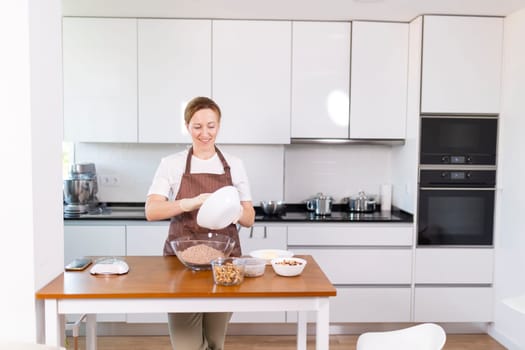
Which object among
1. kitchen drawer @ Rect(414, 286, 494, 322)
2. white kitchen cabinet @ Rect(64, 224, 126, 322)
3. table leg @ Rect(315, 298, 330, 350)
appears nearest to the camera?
table leg @ Rect(315, 298, 330, 350)

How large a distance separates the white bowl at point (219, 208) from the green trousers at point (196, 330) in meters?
0.49

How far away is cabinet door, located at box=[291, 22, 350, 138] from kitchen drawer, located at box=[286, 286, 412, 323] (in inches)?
47.2

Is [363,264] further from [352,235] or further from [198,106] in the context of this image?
[198,106]

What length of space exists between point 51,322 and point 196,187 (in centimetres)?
84

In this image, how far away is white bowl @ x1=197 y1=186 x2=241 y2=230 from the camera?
1.75 meters

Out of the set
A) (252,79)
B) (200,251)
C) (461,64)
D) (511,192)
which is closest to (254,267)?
(200,251)

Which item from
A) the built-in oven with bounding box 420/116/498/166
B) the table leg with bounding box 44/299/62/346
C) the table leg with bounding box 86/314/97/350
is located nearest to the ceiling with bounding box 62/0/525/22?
the built-in oven with bounding box 420/116/498/166

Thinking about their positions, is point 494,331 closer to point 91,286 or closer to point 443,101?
point 443,101

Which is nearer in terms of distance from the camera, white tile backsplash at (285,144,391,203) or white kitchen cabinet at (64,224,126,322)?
white kitchen cabinet at (64,224,126,322)

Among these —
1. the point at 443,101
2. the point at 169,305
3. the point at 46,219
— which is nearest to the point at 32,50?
the point at 46,219

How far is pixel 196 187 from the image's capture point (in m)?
2.14

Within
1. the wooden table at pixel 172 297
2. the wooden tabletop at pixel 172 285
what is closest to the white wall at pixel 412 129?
the wooden tabletop at pixel 172 285

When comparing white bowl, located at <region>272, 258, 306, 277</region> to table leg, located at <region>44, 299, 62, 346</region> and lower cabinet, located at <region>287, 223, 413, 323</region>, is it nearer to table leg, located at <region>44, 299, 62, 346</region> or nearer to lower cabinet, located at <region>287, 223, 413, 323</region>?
table leg, located at <region>44, 299, 62, 346</region>

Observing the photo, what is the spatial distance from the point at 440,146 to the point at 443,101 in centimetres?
33
